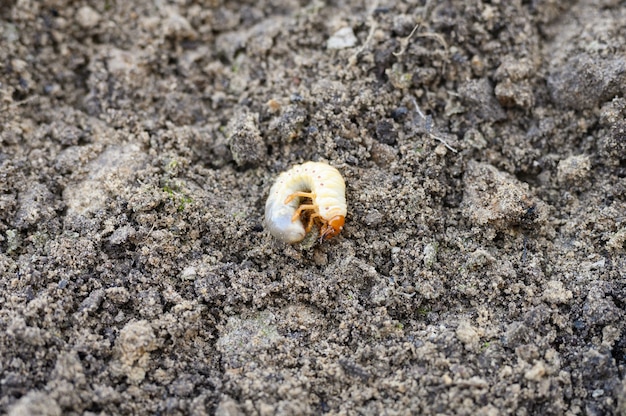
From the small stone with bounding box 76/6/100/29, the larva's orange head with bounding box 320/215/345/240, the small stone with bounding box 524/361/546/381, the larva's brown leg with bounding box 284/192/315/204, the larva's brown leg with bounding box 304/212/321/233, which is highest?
the small stone with bounding box 76/6/100/29

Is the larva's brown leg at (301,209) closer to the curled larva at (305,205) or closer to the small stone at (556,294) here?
the curled larva at (305,205)

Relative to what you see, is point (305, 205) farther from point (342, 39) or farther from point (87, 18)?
point (87, 18)

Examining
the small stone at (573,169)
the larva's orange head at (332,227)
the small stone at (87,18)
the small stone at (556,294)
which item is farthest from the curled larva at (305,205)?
the small stone at (87,18)

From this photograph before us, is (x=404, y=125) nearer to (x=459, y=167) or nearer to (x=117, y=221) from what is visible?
(x=459, y=167)

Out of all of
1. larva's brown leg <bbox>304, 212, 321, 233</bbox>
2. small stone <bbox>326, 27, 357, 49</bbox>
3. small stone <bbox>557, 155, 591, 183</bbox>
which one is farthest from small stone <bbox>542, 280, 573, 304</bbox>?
small stone <bbox>326, 27, 357, 49</bbox>

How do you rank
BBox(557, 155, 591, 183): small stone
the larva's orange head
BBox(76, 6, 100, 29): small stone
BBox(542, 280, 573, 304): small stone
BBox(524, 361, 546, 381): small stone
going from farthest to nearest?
BBox(76, 6, 100, 29): small stone < BBox(557, 155, 591, 183): small stone < the larva's orange head < BBox(542, 280, 573, 304): small stone < BBox(524, 361, 546, 381): small stone

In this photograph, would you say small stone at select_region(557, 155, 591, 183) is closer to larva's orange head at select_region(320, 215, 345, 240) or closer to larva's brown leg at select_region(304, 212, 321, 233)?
larva's orange head at select_region(320, 215, 345, 240)

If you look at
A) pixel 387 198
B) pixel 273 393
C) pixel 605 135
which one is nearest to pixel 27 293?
pixel 273 393

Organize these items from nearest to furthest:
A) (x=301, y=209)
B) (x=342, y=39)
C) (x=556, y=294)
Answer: (x=556, y=294), (x=301, y=209), (x=342, y=39)

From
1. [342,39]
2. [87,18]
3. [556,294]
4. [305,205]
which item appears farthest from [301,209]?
[87,18]
